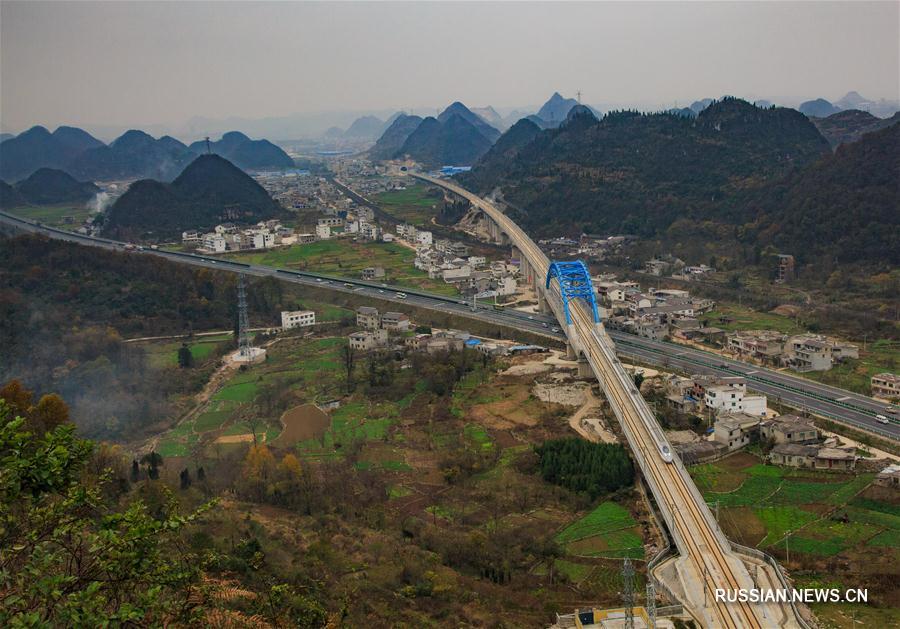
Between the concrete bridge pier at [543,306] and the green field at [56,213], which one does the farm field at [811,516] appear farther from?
the green field at [56,213]

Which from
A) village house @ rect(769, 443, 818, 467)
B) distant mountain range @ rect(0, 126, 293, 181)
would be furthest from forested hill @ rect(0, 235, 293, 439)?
distant mountain range @ rect(0, 126, 293, 181)

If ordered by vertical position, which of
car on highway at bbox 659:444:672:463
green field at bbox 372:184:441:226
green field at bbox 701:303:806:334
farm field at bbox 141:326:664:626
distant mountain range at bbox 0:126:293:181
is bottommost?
farm field at bbox 141:326:664:626

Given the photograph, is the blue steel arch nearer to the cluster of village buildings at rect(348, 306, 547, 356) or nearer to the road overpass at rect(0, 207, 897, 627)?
the road overpass at rect(0, 207, 897, 627)

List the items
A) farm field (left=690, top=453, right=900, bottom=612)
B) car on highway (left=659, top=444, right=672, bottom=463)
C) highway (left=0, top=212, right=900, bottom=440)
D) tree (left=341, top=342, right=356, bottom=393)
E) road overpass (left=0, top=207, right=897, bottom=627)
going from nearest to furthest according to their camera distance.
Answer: road overpass (left=0, top=207, right=897, bottom=627)
farm field (left=690, top=453, right=900, bottom=612)
car on highway (left=659, top=444, right=672, bottom=463)
highway (left=0, top=212, right=900, bottom=440)
tree (left=341, top=342, right=356, bottom=393)

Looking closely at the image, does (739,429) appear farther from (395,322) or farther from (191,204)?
(191,204)

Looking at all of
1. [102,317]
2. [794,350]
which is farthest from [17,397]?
[794,350]

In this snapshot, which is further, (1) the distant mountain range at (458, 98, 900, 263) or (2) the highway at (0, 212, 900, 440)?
(1) the distant mountain range at (458, 98, 900, 263)

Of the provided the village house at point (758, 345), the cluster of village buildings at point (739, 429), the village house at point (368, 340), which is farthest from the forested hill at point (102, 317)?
the village house at point (758, 345)

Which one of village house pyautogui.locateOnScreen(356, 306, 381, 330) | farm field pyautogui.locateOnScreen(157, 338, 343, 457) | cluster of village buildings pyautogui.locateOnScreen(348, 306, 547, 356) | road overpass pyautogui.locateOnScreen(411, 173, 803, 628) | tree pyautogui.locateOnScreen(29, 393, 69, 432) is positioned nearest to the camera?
road overpass pyautogui.locateOnScreen(411, 173, 803, 628)
